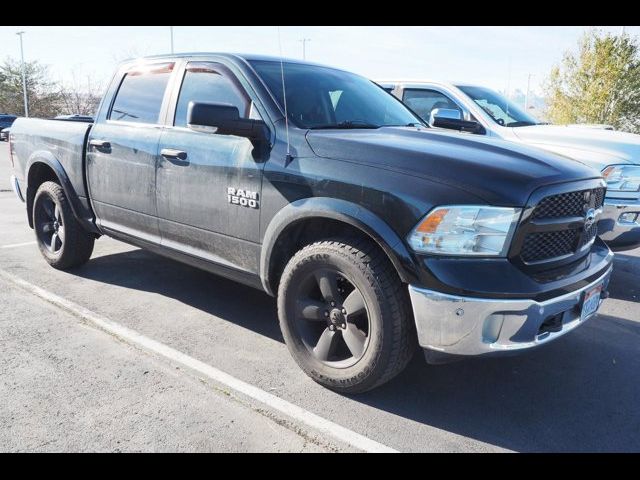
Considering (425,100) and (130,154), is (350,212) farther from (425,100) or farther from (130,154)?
(425,100)

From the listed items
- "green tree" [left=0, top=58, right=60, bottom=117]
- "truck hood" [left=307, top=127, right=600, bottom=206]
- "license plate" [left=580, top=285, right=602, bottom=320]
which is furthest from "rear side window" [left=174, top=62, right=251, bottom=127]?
"green tree" [left=0, top=58, right=60, bottom=117]

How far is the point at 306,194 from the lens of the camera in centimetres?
291

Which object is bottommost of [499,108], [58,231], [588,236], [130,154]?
[58,231]

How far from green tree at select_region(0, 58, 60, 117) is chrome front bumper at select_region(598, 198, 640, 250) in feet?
157

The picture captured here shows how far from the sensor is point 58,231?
16.3 feet

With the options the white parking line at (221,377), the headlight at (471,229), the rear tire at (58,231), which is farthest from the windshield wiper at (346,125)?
the rear tire at (58,231)

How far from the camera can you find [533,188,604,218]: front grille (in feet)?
8.50

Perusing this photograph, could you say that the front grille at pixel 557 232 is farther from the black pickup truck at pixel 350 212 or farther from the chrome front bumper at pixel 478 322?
the chrome front bumper at pixel 478 322

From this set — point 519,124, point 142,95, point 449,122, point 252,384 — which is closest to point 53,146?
point 142,95

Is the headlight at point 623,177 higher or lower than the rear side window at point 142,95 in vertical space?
lower

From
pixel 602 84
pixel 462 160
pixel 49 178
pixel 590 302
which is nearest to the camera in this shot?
pixel 462 160

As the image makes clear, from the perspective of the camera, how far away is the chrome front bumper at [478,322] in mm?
2393

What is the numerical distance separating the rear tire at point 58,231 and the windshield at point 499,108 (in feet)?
14.2

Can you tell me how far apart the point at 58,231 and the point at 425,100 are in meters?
4.26
